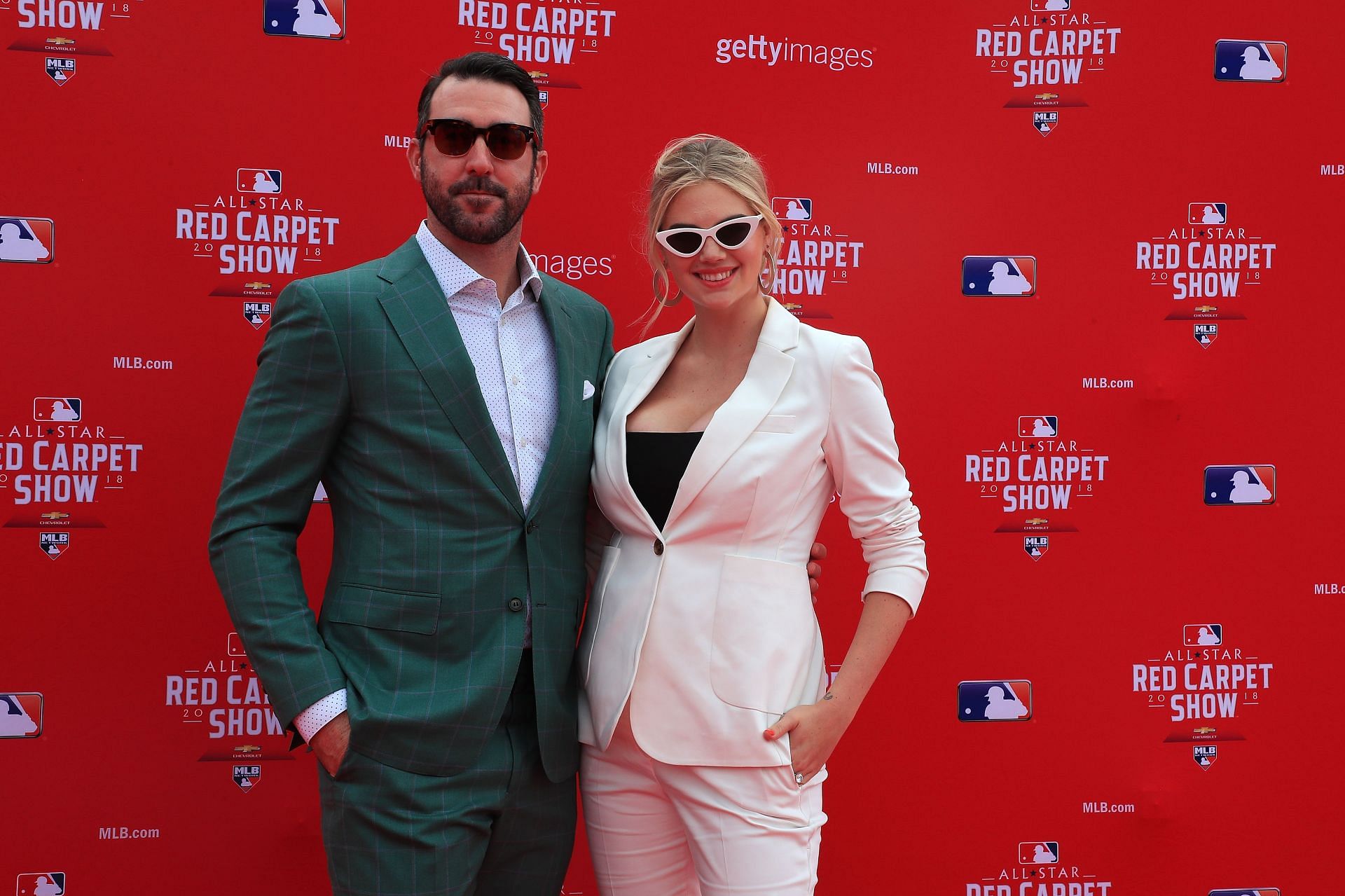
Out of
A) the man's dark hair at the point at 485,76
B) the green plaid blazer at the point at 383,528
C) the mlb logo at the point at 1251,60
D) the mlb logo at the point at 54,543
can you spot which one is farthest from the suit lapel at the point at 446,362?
the mlb logo at the point at 1251,60

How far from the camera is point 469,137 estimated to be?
79.8 inches

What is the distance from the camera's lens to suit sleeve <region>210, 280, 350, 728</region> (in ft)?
6.15

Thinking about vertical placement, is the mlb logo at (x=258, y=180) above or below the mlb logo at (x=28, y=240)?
above

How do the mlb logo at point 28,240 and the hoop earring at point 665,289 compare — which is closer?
the hoop earring at point 665,289

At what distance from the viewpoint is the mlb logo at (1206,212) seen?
9.93ft

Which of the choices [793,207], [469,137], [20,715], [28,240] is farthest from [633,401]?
[20,715]

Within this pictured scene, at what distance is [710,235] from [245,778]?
6.33 feet

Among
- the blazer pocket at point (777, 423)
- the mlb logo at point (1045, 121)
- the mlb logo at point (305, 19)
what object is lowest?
the blazer pocket at point (777, 423)

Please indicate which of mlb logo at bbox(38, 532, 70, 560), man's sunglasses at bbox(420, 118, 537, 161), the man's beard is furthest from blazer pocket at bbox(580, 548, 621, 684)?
mlb logo at bbox(38, 532, 70, 560)

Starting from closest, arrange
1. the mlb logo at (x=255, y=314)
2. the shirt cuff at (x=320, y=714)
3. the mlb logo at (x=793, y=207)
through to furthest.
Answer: the shirt cuff at (x=320, y=714)
the mlb logo at (x=255, y=314)
the mlb logo at (x=793, y=207)

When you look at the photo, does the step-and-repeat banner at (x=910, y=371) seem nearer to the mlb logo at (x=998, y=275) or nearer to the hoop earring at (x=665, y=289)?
the mlb logo at (x=998, y=275)

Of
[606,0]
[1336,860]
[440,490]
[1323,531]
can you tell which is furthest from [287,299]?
[1336,860]

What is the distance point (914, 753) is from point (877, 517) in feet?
4.29

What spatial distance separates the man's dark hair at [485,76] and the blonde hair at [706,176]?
0.96 feet
